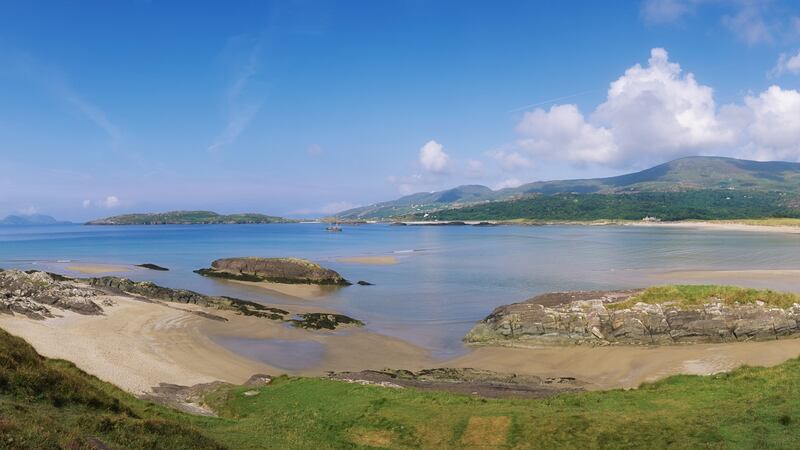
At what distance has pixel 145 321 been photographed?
1665 inches

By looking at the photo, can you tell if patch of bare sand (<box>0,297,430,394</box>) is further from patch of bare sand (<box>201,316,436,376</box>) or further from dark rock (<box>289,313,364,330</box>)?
dark rock (<box>289,313,364,330</box>)

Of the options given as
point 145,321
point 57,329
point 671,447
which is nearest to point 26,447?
point 671,447

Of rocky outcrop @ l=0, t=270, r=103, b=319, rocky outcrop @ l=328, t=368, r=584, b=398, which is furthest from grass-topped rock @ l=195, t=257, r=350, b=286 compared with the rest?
rocky outcrop @ l=328, t=368, r=584, b=398

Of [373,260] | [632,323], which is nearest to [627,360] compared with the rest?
[632,323]

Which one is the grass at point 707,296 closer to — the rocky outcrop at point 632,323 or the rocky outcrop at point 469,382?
the rocky outcrop at point 632,323

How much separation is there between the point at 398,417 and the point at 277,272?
56.2 m

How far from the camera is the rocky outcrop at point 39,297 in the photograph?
39062 mm

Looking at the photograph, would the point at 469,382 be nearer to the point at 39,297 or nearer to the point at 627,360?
the point at 627,360

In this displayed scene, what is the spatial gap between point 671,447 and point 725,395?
6.01 meters

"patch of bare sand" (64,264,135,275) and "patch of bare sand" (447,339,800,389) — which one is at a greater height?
"patch of bare sand" (64,264,135,275)

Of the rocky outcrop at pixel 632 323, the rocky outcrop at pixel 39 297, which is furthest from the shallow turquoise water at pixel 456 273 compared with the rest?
the rocky outcrop at pixel 39 297

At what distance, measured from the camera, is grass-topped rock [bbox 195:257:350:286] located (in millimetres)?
69312

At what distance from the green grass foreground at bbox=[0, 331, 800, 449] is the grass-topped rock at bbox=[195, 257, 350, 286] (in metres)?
45.5

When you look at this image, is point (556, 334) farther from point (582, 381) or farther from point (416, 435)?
point (416, 435)
